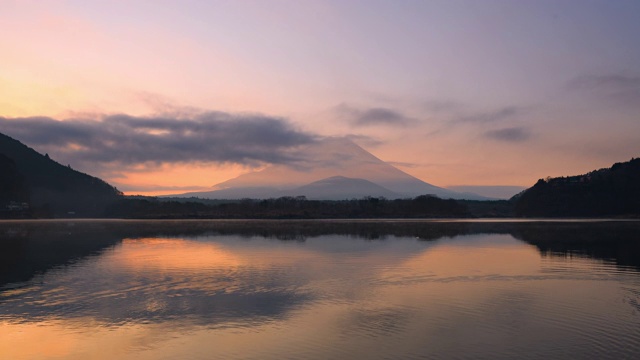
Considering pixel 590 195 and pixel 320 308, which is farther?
pixel 590 195

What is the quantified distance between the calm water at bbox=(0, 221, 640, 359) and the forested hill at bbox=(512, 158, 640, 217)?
446 feet

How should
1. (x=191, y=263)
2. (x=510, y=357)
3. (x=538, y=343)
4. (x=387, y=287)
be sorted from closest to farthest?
(x=510, y=357), (x=538, y=343), (x=387, y=287), (x=191, y=263)

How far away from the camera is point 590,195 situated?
17138 cm

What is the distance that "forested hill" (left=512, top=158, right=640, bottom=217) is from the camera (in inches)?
6407

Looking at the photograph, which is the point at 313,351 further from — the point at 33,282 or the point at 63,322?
the point at 33,282

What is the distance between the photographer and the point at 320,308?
75.6ft

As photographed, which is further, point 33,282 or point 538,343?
point 33,282

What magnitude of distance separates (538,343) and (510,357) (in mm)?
2032

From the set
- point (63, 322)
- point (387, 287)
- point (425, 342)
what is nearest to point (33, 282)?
point (63, 322)

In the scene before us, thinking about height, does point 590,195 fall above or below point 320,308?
above

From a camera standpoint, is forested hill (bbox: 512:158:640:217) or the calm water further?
forested hill (bbox: 512:158:640:217)

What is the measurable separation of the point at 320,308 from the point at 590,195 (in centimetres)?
17042

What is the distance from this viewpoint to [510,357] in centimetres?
1580

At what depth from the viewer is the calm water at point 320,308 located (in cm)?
1684
